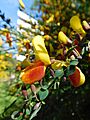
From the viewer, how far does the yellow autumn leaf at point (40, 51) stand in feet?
2.64

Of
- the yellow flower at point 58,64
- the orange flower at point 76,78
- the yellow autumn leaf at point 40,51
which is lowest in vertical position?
the orange flower at point 76,78

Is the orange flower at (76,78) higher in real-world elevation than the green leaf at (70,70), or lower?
lower

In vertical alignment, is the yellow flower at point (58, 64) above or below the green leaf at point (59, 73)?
above

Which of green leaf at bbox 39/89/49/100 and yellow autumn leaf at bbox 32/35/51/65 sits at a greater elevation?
yellow autumn leaf at bbox 32/35/51/65

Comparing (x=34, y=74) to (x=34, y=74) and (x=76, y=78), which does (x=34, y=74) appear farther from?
(x=76, y=78)

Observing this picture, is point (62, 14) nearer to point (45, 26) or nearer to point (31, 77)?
point (45, 26)

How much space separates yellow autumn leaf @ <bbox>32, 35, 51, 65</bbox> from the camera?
2.64 ft

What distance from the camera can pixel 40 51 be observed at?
0.83 metres

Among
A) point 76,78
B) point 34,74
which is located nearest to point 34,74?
point 34,74

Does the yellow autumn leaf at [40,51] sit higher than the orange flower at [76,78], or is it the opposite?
the yellow autumn leaf at [40,51]

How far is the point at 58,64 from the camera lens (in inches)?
32.0

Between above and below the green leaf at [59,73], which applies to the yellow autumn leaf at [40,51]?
above

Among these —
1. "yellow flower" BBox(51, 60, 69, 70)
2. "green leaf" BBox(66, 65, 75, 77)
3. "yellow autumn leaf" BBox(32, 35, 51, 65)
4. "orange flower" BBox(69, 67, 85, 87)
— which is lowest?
"orange flower" BBox(69, 67, 85, 87)

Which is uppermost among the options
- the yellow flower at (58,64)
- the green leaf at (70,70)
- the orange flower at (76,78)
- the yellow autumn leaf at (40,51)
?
the yellow autumn leaf at (40,51)
